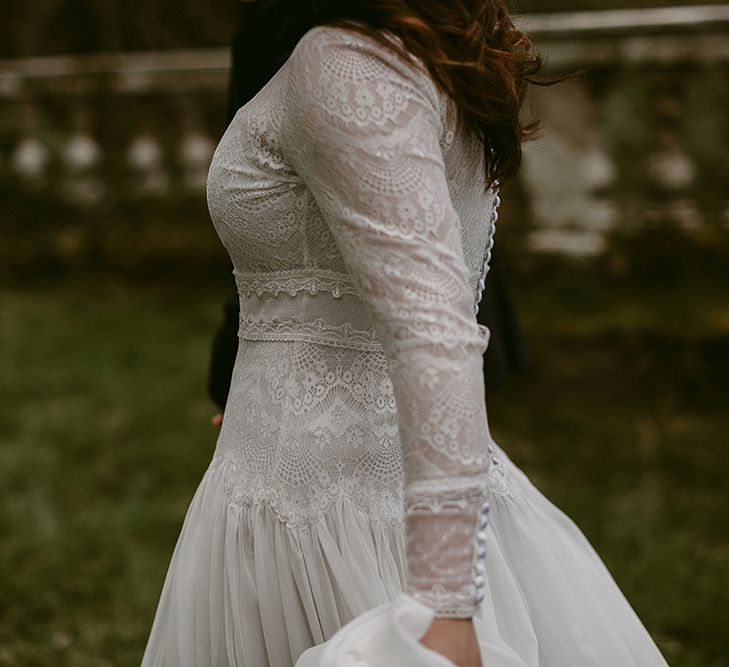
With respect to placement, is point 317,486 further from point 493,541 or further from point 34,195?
point 34,195

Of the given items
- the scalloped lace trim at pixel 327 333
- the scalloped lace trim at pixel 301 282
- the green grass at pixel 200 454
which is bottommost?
the green grass at pixel 200 454

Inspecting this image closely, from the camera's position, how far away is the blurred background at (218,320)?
13.9 feet

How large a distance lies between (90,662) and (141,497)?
1.29 m

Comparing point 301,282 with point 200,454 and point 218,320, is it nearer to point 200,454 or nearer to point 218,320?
point 200,454

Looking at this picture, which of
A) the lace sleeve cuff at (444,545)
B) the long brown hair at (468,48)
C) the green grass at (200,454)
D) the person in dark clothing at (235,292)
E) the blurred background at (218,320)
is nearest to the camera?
the lace sleeve cuff at (444,545)

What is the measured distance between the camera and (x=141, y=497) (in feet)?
16.1

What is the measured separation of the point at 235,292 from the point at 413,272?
1.20 m

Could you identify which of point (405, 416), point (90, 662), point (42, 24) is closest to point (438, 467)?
point (405, 416)

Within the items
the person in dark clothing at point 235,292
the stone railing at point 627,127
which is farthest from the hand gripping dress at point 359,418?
the stone railing at point 627,127

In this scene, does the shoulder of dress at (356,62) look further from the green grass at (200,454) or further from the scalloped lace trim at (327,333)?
the green grass at (200,454)

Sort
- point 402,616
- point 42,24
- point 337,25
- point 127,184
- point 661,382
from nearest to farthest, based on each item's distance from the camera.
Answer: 1. point 402,616
2. point 337,25
3. point 661,382
4. point 127,184
5. point 42,24

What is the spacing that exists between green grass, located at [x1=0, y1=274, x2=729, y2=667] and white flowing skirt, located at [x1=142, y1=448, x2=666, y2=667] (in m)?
2.00

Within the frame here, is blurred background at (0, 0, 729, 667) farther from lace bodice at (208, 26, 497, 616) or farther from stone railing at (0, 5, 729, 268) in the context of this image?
lace bodice at (208, 26, 497, 616)

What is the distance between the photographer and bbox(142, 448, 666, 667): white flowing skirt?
1543 millimetres
